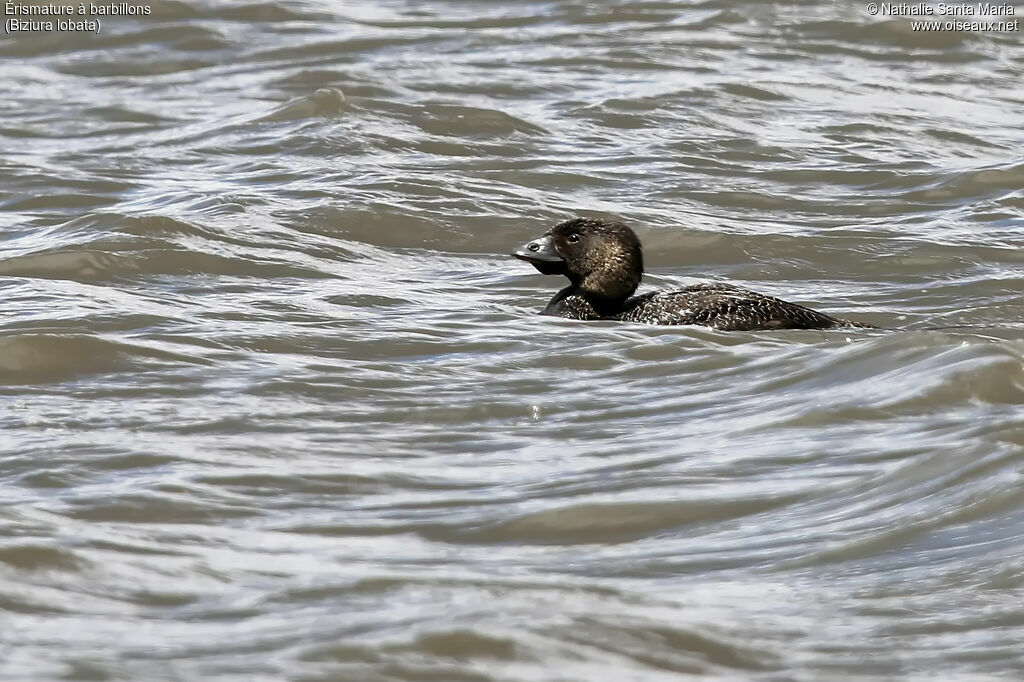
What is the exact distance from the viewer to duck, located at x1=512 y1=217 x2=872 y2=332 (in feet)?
28.4

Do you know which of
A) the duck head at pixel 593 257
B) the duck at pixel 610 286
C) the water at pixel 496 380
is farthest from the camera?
the duck head at pixel 593 257

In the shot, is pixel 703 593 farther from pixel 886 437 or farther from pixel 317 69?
pixel 317 69

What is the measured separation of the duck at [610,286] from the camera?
866 centimetres

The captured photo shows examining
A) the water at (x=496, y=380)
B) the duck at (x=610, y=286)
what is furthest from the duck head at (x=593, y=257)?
the water at (x=496, y=380)

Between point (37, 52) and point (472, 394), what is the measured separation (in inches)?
424

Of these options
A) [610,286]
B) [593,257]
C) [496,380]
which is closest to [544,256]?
[593,257]

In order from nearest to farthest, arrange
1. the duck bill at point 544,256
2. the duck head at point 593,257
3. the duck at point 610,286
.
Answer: the duck at point 610,286 < the duck head at point 593,257 < the duck bill at point 544,256

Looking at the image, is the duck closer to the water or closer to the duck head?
the duck head

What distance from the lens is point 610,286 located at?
930 cm

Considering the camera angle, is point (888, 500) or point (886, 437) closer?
point (888, 500)

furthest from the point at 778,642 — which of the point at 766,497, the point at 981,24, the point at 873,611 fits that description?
the point at 981,24

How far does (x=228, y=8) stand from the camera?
707 inches

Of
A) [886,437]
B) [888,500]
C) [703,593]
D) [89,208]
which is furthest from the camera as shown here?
[89,208]

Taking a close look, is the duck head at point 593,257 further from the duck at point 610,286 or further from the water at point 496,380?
the water at point 496,380
